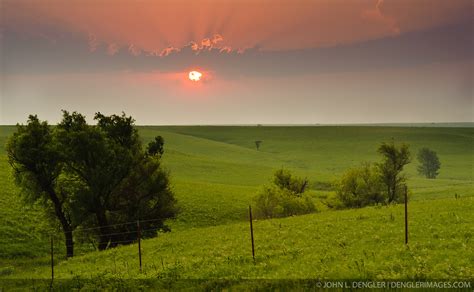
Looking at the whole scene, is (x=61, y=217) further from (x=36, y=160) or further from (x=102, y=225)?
(x=36, y=160)

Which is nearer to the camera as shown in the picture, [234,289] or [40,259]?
[234,289]

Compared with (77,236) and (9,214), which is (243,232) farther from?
(9,214)

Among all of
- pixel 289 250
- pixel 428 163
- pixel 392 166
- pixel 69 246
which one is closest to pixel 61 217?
pixel 69 246

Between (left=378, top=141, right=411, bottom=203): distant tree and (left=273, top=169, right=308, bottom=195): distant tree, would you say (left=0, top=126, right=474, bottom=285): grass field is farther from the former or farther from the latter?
(left=378, top=141, right=411, bottom=203): distant tree

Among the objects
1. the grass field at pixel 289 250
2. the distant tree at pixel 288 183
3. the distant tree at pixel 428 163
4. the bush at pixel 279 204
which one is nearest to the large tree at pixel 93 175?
the grass field at pixel 289 250

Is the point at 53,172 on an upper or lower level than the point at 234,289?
upper

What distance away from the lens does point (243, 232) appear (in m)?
34.1

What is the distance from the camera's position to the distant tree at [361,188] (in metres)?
68.8

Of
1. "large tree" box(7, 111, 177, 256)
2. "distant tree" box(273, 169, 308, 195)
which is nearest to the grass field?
"large tree" box(7, 111, 177, 256)

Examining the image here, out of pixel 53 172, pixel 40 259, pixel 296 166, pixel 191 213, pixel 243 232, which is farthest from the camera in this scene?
pixel 296 166

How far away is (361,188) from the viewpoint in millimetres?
68750

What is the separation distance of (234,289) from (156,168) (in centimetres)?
2908

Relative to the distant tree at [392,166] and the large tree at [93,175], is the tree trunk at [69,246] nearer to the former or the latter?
the large tree at [93,175]

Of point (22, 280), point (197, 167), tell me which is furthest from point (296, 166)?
point (22, 280)
